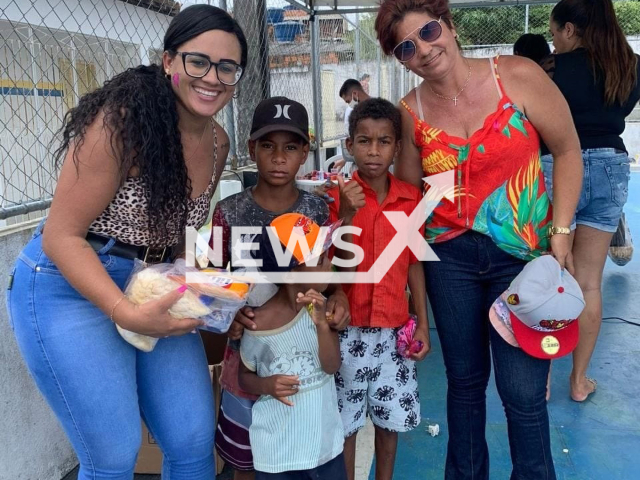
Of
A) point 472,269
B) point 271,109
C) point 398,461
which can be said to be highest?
point 271,109

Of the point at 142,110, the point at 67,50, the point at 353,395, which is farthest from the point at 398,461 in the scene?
the point at 67,50

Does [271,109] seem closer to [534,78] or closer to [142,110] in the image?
[142,110]

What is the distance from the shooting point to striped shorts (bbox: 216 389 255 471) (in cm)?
208

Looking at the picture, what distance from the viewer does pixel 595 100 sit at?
9.43 feet

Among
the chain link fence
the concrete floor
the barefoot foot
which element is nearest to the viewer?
the concrete floor

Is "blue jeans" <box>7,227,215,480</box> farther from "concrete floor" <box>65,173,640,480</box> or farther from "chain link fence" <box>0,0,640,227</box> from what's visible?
"concrete floor" <box>65,173,640,480</box>

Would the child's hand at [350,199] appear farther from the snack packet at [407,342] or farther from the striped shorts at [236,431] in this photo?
the striped shorts at [236,431]

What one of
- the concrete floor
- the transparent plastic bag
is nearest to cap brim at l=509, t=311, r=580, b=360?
the concrete floor

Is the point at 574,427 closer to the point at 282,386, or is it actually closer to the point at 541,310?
the point at 541,310

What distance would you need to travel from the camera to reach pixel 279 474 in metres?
1.93

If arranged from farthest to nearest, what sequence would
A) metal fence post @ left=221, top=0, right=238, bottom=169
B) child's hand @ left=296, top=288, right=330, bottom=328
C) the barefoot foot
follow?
metal fence post @ left=221, top=0, right=238, bottom=169, the barefoot foot, child's hand @ left=296, top=288, right=330, bottom=328

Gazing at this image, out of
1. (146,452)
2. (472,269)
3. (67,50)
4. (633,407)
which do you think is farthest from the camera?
(67,50)

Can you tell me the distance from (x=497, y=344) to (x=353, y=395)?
0.58 m

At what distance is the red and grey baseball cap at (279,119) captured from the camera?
86.5 inches
